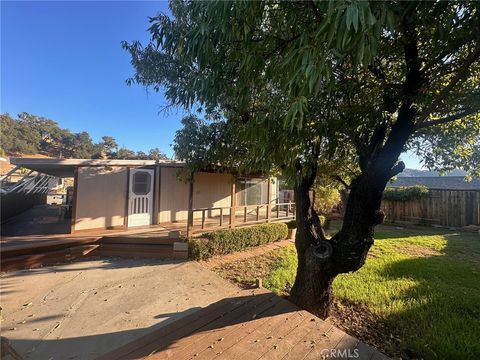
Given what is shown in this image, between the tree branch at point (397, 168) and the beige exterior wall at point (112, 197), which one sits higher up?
the tree branch at point (397, 168)

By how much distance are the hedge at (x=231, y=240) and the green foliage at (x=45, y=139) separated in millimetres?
32133

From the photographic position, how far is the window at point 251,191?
1334 cm

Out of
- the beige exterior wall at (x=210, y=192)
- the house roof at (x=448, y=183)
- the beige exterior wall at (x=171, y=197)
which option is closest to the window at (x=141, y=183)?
the beige exterior wall at (x=171, y=197)

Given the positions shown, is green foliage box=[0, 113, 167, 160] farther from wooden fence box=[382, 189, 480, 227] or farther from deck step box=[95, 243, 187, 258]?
wooden fence box=[382, 189, 480, 227]

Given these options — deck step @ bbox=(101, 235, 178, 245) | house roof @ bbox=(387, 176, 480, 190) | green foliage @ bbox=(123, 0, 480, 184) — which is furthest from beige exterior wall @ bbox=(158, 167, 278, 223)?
house roof @ bbox=(387, 176, 480, 190)

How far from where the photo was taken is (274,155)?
2.50 metres

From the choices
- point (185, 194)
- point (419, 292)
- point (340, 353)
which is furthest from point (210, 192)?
point (340, 353)

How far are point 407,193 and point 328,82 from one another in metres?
15.9

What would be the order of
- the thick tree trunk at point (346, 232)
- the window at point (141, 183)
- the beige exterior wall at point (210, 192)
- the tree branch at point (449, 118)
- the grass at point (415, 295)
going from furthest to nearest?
the beige exterior wall at point (210, 192)
the window at point (141, 183)
the grass at point (415, 295)
the thick tree trunk at point (346, 232)
the tree branch at point (449, 118)

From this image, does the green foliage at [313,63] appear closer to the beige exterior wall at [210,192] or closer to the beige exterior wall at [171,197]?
the beige exterior wall at [171,197]

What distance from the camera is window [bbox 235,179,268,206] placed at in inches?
525

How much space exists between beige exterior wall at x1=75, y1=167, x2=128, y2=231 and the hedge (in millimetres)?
3559

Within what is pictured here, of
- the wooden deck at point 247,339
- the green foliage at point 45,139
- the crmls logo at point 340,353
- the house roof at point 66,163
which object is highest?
the green foliage at point 45,139

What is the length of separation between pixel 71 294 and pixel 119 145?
55.4 meters
